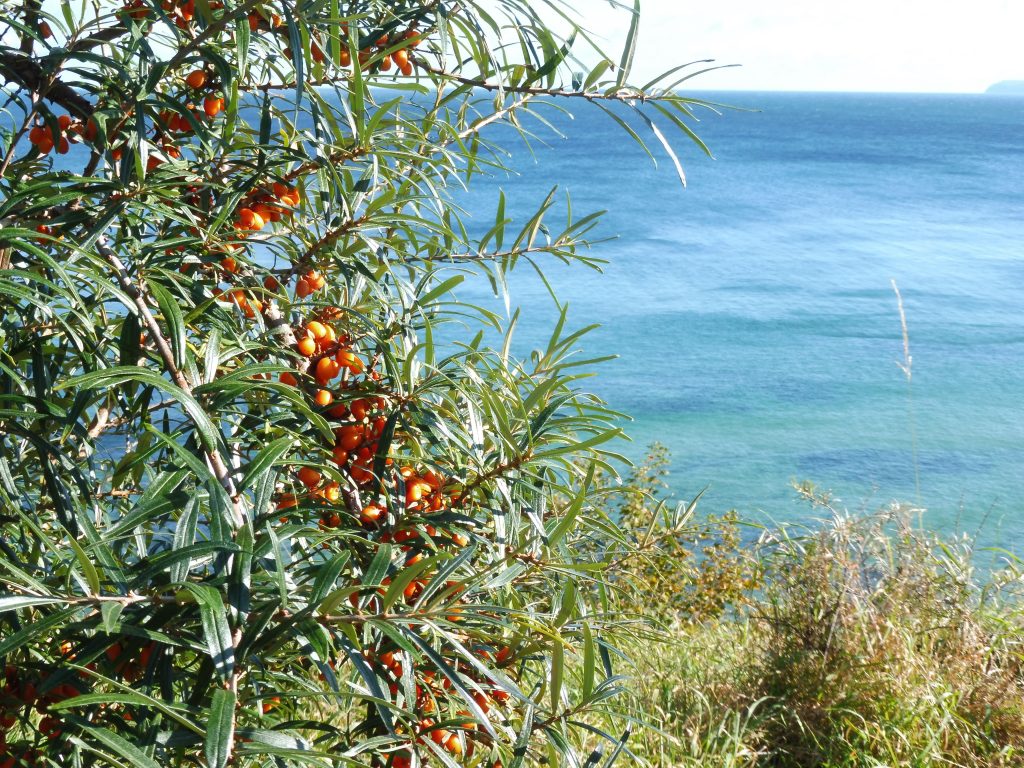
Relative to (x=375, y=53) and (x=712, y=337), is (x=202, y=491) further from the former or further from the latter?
(x=712, y=337)

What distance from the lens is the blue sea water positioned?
333 inches

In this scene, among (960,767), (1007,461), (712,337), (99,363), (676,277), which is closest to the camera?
(99,363)

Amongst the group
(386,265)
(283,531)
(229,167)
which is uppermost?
(229,167)

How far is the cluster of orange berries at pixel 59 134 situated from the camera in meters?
0.97

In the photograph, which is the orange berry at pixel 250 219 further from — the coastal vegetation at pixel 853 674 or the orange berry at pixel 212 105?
the coastal vegetation at pixel 853 674

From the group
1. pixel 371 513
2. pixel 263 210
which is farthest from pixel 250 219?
pixel 371 513

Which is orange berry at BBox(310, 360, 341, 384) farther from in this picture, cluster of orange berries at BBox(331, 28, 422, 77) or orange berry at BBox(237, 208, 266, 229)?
cluster of orange berries at BBox(331, 28, 422, 77)

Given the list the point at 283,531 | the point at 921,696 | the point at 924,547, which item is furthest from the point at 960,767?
the point at 283,531

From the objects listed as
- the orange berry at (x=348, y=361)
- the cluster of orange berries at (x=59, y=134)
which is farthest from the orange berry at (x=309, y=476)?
the cluster of orange berries at (x=59, y=134)

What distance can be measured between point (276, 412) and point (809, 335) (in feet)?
41.5

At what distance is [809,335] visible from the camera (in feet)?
41.8

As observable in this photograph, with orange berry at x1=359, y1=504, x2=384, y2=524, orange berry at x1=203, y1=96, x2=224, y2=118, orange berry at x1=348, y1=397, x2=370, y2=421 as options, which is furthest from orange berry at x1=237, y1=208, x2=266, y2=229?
orange berry at x1=359, y1=504, x2=384, y2=524

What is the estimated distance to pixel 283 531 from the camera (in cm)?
72

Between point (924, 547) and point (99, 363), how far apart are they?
2.52 metres
